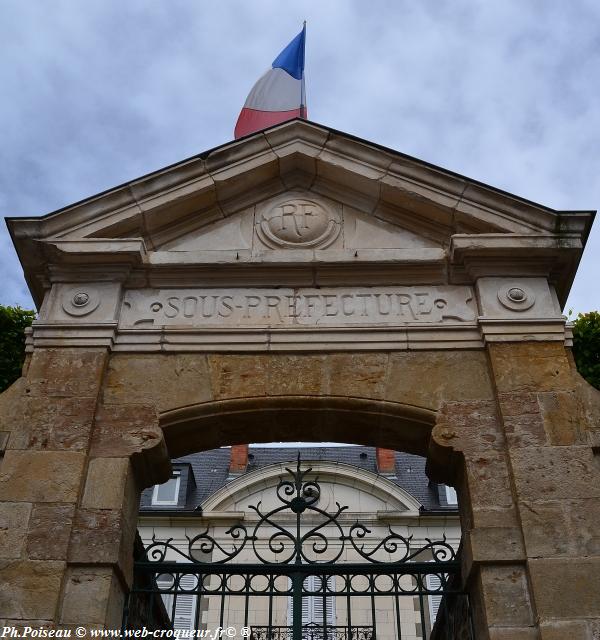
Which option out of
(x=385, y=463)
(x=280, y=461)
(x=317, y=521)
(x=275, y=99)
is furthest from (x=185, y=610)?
(x=275, y=99)

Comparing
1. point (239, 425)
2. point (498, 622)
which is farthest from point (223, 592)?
point (498, 622)

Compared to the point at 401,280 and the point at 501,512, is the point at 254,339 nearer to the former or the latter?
the point at 401,280

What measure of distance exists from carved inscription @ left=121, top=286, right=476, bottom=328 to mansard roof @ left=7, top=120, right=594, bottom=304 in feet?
0.44

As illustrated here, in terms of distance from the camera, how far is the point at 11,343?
25.9 feet

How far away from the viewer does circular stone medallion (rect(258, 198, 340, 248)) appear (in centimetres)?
548

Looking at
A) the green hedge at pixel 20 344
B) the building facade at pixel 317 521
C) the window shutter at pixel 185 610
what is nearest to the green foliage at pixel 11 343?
the green hedge at pixel 20 344

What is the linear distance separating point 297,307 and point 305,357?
400 millimetres

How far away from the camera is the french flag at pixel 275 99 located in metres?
7.35

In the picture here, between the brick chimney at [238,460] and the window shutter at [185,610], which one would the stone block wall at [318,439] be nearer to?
the window shutter at [185,610]

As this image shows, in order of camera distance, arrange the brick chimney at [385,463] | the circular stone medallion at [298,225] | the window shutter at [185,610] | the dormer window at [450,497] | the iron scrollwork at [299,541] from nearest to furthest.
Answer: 1. the iron scrollwork at [299,541]
2. the circular stone medallion at [298,225]
3. the window shutter at [185,610]
4. the dormer window at [450,497]
5. the brick chimney at [385,463]

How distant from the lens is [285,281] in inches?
208

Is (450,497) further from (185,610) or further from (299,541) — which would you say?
(299,541)

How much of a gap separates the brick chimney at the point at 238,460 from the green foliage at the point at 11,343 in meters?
7.31

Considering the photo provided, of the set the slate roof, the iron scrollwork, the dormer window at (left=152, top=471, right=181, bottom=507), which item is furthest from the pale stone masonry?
the dormer window at (left=152, top=471, right=181, bottom=507)
